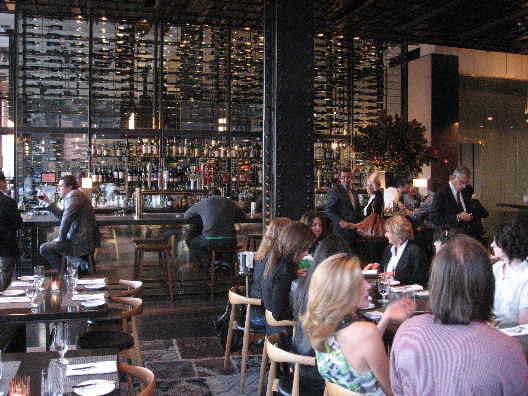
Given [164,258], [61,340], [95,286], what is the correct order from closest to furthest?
[61,340] < [95,286] < [164,258]

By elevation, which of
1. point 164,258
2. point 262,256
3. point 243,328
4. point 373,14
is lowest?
point 243,328

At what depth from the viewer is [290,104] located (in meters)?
5.12

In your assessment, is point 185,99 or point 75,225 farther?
point 185,99

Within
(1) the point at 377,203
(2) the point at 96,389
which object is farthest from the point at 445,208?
(2) the point at 96,389

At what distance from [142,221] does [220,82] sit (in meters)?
4.46

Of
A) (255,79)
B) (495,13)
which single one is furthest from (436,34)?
(255,79)

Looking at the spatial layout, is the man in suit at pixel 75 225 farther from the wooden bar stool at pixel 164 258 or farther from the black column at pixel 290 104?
the black column at pixel 290 104

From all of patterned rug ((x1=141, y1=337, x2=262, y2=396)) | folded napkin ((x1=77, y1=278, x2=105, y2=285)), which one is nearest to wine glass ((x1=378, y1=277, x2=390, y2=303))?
patterned rug ((x1=141, y1=337, x2=262, y2=396))

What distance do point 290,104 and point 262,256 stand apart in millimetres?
1534

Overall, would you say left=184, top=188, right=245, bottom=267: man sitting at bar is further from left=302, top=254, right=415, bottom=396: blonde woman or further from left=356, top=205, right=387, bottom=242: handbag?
left=302, top=254, right=415, bottom=396: blonde woman

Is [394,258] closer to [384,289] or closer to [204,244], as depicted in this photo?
[384,289]

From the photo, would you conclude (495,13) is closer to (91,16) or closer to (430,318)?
(91,16)

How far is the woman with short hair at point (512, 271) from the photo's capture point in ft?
11.1

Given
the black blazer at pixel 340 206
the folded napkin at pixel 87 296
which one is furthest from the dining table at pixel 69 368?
the black blazer at pixel 340 206
